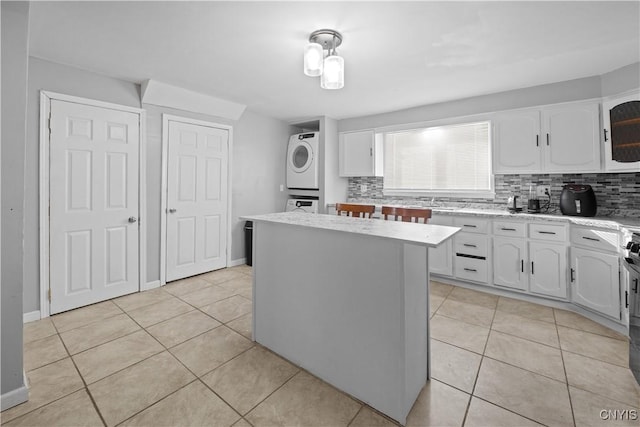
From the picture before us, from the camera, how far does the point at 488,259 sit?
3.24 metres

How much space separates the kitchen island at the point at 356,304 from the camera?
148 cm

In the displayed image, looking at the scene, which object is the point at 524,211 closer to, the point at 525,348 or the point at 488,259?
the point at 488,259

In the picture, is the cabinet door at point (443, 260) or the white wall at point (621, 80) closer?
the white wall at point (621, 80)

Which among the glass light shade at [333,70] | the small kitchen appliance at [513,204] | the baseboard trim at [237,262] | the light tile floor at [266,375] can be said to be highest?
the glass light shade at [333,70]

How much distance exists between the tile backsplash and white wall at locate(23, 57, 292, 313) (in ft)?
7.44

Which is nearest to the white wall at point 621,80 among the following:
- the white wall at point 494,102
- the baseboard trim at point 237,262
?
the white wall at point 494,102

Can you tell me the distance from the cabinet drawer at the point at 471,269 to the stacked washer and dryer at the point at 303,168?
2179 millimetres

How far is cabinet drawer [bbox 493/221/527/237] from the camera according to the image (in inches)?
119

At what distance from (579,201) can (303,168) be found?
344 cm

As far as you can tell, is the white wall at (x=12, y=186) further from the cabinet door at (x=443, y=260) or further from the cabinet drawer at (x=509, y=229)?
the cabinet drawer at (x=509, y=229)

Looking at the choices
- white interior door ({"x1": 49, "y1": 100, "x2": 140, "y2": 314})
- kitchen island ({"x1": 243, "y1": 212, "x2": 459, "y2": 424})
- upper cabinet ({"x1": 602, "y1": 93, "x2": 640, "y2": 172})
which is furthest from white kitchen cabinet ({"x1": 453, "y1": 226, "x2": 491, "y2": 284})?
white interior door ({"x1": 49, "y1": 100, "x2": 140, "y2": 314})

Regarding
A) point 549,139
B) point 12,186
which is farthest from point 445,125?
point 12,186

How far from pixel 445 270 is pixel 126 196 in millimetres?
3772

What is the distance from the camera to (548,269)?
2.90m
